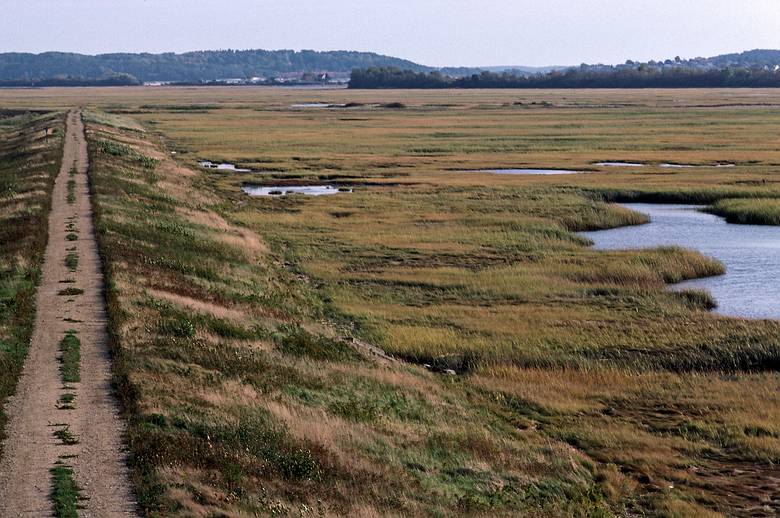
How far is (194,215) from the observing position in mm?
53031

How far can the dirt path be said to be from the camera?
53.5ft

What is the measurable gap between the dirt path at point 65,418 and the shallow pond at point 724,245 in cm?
2188

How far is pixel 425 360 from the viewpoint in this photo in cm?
3148

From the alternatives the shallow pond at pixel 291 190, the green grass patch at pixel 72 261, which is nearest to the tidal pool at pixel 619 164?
the shallow pond at pixel 291 190

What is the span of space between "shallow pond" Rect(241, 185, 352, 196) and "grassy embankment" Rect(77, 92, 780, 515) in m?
4.83

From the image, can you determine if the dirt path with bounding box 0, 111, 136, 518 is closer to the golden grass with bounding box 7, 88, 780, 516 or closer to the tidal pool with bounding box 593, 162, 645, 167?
the golden grass with bounding box 7, 88, 780, 516

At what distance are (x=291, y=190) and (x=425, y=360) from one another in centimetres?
4476

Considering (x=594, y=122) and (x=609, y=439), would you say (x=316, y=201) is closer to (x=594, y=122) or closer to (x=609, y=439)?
(x=609, y=439)

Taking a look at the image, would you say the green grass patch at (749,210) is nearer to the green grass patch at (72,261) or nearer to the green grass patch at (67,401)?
the green grass patch at (72,261)

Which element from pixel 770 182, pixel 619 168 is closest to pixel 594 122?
pixel 619 168

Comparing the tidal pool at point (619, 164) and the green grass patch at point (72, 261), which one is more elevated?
the green grass patch at point (72, 261)

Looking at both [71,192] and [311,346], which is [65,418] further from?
[71,192]

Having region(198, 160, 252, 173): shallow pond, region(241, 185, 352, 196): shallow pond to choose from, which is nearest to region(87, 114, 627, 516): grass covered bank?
region(241, 185, 352, 196): shallow pond

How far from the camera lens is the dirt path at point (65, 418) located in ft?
53.5
